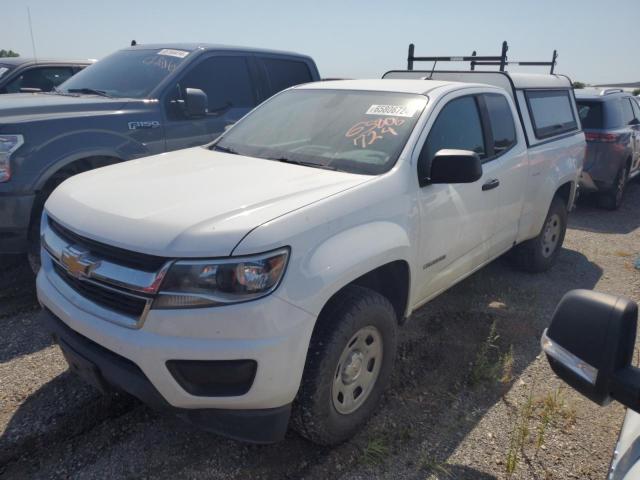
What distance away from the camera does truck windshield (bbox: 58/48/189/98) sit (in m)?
4.90

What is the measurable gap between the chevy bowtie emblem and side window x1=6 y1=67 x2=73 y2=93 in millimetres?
5379

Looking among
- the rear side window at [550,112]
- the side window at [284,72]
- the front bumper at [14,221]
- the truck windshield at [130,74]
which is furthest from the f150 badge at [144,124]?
the rear side window at [550,112]

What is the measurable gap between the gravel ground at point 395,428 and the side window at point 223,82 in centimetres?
262

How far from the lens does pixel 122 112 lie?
4465 mm

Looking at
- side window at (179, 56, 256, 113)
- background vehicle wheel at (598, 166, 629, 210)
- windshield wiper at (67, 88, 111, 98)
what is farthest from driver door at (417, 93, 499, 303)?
background vehicle wheel at (598, 166, 629, 210)

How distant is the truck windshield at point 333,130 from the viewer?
2939 mm

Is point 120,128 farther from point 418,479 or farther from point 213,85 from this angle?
point 418,479

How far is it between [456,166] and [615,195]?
6426 millimetres

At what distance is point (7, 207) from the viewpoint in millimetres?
3701

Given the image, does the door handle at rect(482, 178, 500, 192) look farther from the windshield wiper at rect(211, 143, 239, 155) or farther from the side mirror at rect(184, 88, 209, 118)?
the side mirror at rect(184, 88, 209, 118)

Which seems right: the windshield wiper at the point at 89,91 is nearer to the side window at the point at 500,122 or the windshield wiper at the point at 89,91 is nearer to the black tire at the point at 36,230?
the black tire at the point at 36,230

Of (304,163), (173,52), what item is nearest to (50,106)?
(173,52)

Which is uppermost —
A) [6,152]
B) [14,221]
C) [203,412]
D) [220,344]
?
[6,152]

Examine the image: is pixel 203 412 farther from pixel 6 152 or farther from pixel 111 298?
pixel 6 152
